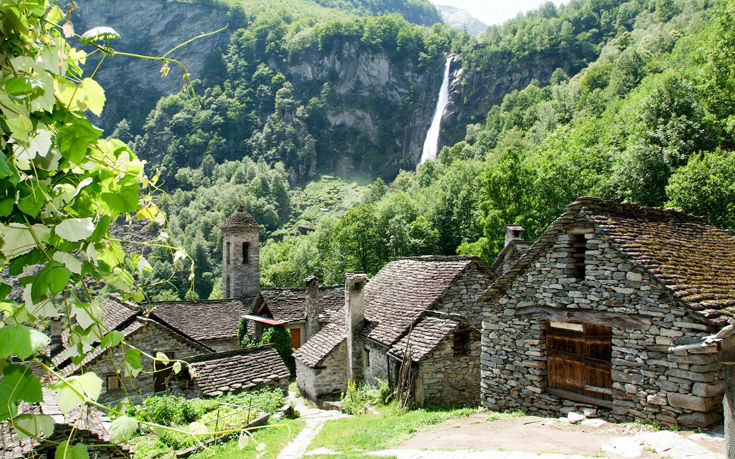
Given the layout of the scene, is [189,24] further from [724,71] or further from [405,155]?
[724,71]

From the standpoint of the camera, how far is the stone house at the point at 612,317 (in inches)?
343

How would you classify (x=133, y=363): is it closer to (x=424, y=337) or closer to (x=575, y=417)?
(x=575, y=417)

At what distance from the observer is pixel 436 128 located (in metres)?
115

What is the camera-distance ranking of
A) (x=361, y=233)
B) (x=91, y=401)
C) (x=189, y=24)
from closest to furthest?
(x=91, y=401), (x=361, y=233), (x=189, y=24)

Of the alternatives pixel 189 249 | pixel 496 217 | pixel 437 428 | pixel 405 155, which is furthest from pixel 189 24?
pixel 437 428

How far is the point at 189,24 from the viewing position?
529 ft

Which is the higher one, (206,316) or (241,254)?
(241,254)

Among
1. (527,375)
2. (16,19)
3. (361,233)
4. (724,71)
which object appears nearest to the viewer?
(16,19)

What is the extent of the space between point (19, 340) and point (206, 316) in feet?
94.4

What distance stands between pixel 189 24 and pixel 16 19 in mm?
183885

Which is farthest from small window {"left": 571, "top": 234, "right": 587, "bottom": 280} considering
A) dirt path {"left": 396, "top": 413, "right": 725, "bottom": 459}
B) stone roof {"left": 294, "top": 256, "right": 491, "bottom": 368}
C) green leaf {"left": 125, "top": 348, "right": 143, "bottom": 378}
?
green leaf {"left": 125, "top": 348, "right": 143, "bottom": 378}

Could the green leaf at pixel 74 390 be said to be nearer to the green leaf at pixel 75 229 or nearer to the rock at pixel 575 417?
the green leaf at pixel 75 229

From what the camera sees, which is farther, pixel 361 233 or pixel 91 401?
pixel 361 233

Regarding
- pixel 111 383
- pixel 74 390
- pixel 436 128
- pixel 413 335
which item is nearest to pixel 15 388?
pixel 74 390
